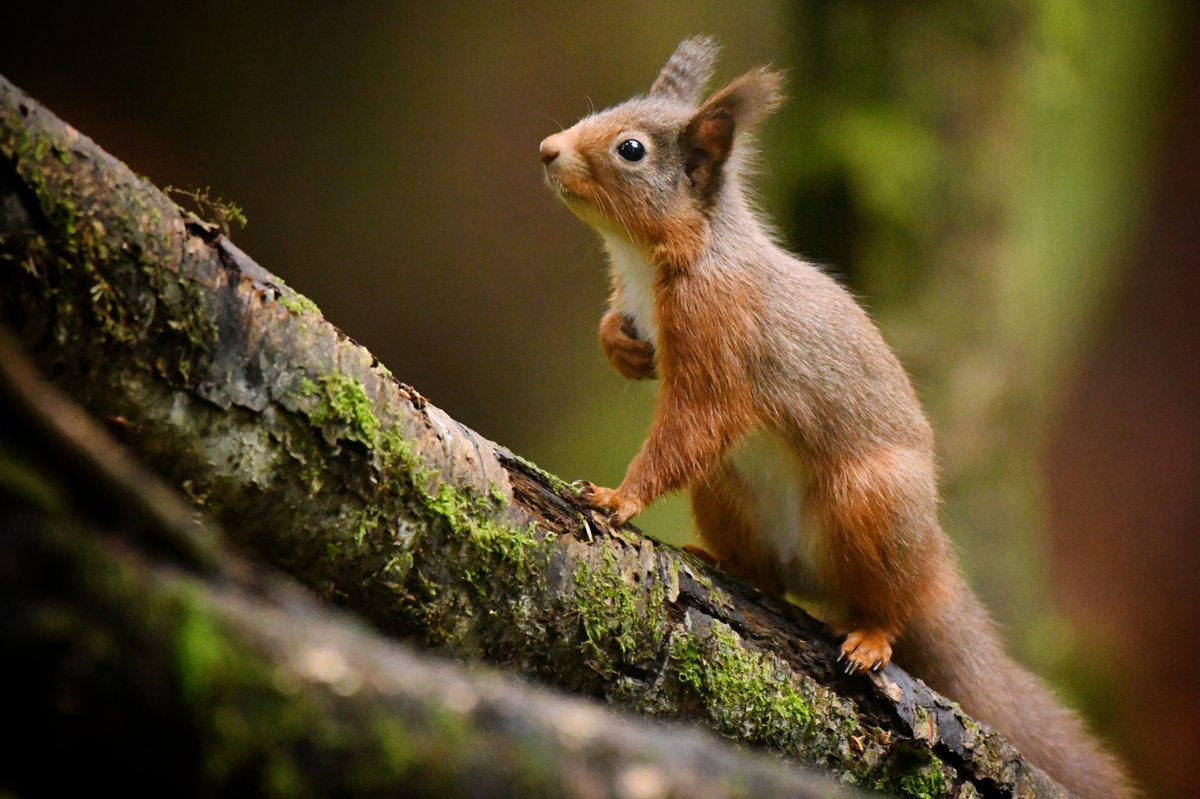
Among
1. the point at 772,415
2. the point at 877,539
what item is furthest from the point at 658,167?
the point at 877,539

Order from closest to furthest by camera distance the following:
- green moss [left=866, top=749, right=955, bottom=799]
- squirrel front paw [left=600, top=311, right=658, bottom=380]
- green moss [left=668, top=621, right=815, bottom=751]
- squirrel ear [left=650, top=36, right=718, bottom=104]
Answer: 1. green moss [left=668, top=621, right=815, bottom=751]
2. green moss [left=866, top=749, right=955, bottom=799]
3. squirrel front paw [left=600, top=311, right=658, bottom=380]
4. squirrel ear [left=650, top=36, right=718, bottom=104]

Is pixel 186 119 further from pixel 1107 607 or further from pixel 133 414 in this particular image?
pixel 1107 607

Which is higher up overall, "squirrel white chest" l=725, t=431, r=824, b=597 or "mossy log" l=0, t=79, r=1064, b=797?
"squirrel white chest" l=725, t=431, r=824, b=597

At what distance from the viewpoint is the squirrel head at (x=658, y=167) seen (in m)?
3.24

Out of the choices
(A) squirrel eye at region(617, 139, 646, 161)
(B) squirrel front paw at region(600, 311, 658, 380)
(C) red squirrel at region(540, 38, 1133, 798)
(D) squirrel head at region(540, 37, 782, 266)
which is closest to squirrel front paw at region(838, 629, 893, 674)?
(C) red squirrel at region(540, 38, 1133, 798)

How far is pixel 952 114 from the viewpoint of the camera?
5637mm

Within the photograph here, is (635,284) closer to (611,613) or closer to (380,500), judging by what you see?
(611,613)

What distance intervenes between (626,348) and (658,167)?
0.61 metres

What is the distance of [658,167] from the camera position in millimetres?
3301

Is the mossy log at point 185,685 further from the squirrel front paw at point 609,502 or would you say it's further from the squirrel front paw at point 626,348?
the squirrel front paw at point 626,348

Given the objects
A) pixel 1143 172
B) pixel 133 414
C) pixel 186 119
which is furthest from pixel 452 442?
pixel 1143 172

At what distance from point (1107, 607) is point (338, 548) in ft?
21.9

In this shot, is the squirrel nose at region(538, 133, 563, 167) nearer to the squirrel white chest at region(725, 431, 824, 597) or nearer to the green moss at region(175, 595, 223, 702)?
the squirrel white chest at region(725, 431, 824, 597)

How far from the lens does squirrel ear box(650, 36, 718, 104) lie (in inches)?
145
